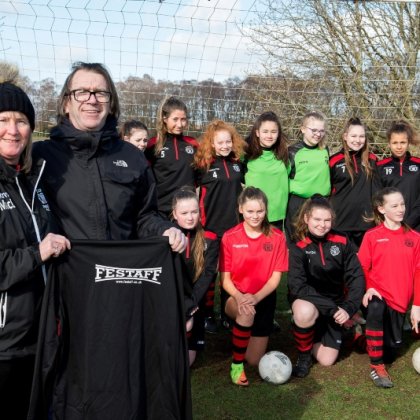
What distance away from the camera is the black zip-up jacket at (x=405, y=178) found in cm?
536

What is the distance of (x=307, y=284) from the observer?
14.7 ft

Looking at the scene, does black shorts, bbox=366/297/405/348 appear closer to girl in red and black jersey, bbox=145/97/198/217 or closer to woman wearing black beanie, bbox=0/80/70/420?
girl in red and black jersey, bbox=145/97/198/217

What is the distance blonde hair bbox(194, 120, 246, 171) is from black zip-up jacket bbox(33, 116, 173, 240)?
2551 millimetres

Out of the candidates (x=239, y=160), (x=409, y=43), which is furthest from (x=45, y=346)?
(x=409, y=43)

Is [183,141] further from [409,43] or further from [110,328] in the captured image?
[409,43]

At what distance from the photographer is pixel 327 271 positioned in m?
4.52

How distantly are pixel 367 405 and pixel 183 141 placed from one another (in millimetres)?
2867

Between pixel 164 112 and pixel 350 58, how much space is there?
6178 millimetres

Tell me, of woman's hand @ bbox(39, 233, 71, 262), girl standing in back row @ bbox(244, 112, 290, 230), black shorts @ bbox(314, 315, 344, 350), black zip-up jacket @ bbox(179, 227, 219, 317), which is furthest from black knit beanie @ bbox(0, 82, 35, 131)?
girl standing in back row @ bbox(244, 112, 290, 230)

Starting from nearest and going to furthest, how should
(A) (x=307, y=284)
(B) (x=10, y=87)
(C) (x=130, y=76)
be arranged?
(B) (x=10, y=87) < (A) (x=307, y=284) < (C) (x=130, y=76)

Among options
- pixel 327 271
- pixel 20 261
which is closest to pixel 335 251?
pixel 327 271

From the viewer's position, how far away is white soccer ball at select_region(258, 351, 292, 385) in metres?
4.09

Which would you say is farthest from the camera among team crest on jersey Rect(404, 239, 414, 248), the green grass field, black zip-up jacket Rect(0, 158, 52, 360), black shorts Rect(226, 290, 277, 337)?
team crest on jersey Rect(404, 239, 414, 248)

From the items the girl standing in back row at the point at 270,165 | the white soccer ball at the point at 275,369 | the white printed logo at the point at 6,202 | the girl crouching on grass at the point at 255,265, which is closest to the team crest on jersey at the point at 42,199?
the white printed logo at the point at 6,202
